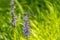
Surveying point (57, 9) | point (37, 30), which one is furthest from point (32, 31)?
point (57, 9)

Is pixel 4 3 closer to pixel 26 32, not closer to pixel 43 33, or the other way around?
pixel 43 33

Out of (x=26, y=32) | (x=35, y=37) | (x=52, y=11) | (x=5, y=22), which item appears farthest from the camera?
(x=52, y=11)

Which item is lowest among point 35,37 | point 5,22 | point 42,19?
point 35,37

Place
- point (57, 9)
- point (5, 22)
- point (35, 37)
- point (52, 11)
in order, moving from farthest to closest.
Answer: point (57, 9) → point (52, 11) → point (5, 22) → point (35, 37)

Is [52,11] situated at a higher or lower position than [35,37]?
higher

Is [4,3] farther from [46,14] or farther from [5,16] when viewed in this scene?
[46,14]

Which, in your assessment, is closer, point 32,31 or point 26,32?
point 26,32

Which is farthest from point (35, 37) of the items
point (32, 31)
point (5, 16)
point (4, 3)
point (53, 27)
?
point (4, 3)
